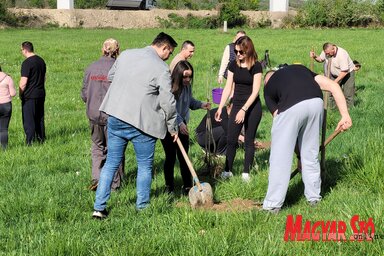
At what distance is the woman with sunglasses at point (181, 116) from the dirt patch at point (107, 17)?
45148mm

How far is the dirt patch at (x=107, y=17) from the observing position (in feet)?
162

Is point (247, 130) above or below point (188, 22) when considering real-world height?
below

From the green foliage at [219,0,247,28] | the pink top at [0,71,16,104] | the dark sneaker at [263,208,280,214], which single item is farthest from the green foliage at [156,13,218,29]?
the dark sneaker at [263,208,280,214]

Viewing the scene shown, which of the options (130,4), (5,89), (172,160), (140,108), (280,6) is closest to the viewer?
(140,108)

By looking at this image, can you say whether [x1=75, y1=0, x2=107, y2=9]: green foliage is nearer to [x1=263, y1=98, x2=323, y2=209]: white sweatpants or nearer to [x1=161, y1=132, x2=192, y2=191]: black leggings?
[x1=161, y1=132, x2=192, y2=191]: black leggings

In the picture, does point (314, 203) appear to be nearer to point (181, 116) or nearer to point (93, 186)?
point (181, 116)

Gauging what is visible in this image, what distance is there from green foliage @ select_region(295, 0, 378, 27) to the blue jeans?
46681 mm

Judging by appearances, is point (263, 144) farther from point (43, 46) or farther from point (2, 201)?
point (43, 46)

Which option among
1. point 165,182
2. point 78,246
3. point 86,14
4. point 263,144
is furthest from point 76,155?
point 86,14

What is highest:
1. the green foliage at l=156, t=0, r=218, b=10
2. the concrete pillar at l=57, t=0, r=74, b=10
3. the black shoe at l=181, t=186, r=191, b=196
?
the green foliage at l=156, t=0, r=218, b=10

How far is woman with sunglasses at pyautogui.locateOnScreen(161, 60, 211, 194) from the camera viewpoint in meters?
5.87

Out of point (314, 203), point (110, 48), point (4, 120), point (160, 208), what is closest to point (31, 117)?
point (4, 120)

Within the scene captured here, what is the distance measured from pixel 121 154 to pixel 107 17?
47.7 meters

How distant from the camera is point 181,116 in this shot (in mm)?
6188
